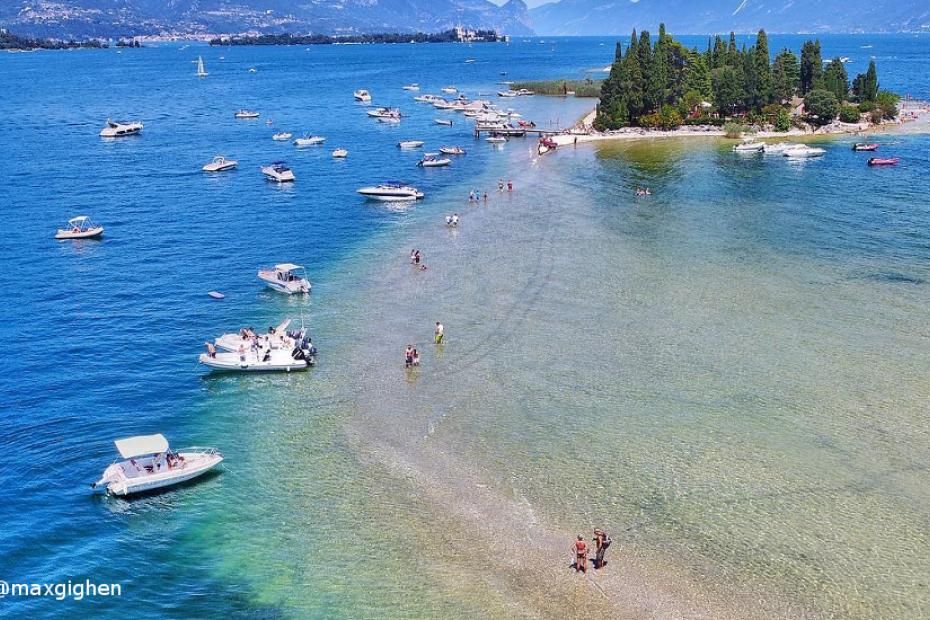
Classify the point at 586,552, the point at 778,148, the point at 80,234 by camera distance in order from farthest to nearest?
the point at 778,148 < the point at 80,234 < the point at 586,552

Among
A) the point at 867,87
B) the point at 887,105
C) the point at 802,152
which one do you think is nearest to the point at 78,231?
the point at 802,152

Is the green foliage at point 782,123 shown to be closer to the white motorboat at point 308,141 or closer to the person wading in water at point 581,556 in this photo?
the white motorboat at point 308,141

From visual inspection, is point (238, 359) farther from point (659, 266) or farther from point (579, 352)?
point (659, 266)

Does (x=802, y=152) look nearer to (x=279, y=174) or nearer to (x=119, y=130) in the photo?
(x=279, y=174)

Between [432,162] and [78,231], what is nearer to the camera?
[78,231]

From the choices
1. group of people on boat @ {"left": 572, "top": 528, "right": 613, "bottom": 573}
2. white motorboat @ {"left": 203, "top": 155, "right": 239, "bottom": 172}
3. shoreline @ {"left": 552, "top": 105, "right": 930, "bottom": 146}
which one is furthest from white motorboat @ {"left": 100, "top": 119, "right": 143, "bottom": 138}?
group of people on boat @ {"left": 572, "top": 528, "right": 613, "bottom": 573}

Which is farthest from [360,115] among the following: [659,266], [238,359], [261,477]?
[261,477]

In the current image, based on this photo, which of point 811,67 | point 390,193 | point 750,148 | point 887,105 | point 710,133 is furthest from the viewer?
point 811,67
